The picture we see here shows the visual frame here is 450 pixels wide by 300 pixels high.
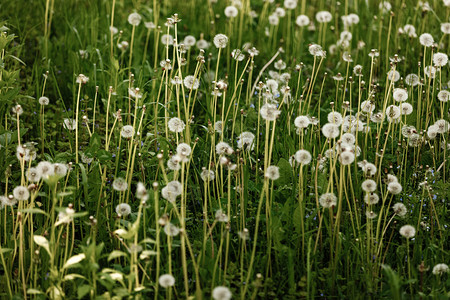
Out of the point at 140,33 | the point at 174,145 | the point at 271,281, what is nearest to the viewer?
the point at 271,281

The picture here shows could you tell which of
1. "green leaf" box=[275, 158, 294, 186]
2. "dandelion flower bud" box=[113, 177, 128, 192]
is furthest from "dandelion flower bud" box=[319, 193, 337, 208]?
"dandelion flower bud" box=[113, 177, 128, 192]

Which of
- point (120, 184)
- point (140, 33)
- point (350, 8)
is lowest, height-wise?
point (120, 184)

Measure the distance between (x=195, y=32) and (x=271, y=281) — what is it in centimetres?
241

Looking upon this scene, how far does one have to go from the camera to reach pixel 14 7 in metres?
4.08

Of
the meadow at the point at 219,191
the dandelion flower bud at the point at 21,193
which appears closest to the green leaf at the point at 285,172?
the meadow at the point at 219,191

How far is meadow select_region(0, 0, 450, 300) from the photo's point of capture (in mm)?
2045

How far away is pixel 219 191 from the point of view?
2.76 metres

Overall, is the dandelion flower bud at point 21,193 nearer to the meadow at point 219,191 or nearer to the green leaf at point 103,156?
the meadow at point 219,191

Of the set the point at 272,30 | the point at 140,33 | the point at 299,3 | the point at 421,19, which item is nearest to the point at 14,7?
the point at 140,33

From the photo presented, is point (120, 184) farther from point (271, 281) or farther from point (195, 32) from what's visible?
point (195, 32)

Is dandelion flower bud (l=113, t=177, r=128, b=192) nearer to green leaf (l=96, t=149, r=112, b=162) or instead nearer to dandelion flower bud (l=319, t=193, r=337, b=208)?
green leaf (l=96, t=149, r=112, b=162)

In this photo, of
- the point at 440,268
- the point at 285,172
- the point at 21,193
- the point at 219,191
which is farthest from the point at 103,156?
the point at 440,268

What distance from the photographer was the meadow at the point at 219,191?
204 centimetres

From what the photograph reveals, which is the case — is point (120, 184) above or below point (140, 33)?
below
